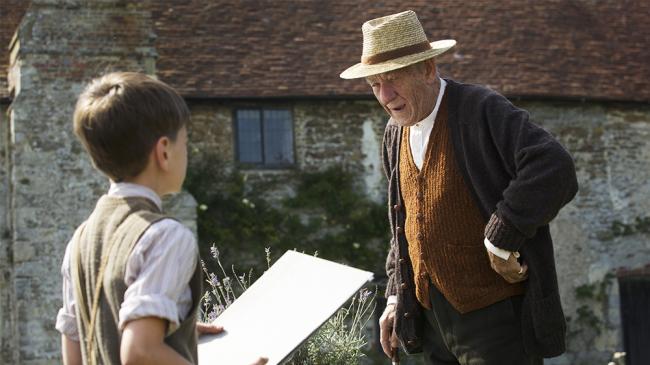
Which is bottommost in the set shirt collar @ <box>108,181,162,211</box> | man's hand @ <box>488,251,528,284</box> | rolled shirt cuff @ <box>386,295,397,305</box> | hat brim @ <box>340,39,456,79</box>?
rolled shirt cuff @ <box>386,295,397,305</box>

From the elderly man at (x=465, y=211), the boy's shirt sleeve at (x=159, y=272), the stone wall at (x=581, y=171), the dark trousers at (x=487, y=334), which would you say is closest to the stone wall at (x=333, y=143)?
the stone wall at (x=581, y=171)

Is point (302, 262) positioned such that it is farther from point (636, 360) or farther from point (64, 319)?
point (636, 360)

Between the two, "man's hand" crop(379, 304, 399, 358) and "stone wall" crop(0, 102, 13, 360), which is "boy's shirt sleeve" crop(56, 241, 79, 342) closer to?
"man's hand" crop(379, 304, 399, 358)

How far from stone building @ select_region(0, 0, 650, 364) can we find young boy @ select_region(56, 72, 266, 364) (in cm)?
1230

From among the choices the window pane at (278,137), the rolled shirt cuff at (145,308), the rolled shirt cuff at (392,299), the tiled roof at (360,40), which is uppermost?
the rolled shirt cuff at (145,308)

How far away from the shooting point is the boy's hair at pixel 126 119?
315 centimetres

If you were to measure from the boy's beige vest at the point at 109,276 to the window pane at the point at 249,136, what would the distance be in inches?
556

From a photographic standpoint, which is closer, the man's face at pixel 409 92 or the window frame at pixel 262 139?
the man's face at pixel 409 92

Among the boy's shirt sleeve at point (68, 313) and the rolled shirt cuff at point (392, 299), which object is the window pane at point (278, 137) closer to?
the rolled shirt cuff at point (392, 299)

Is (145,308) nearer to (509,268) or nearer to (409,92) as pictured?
(509,268)

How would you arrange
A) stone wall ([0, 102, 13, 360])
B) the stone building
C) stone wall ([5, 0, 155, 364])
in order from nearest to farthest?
stone wall ([5, 0, 155, 364]) → stone wall ([0, 102, 13, 360]) → the stone building

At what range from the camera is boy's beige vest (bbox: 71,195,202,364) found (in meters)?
3.17

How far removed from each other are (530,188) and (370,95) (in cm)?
1300

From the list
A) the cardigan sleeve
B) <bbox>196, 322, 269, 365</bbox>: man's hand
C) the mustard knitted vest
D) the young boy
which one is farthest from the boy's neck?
the mustard knitted vest
